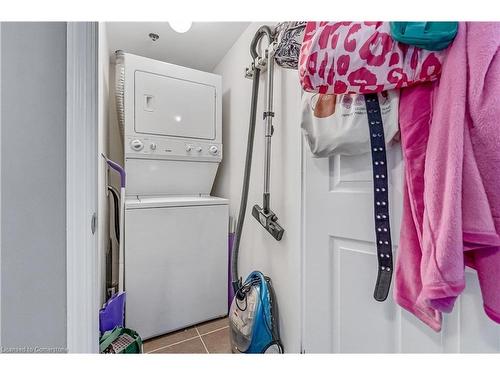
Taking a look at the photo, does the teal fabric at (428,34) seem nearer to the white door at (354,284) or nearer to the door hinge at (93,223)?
the white door at (354,284)

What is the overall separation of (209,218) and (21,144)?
125 cm

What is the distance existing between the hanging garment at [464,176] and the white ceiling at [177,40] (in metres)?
1.55

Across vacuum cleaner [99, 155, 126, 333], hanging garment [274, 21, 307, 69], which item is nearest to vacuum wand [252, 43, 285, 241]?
hanging garment [274, 21, 307, 69]

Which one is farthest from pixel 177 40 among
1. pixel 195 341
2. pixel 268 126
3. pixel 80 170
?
pixel 195 341

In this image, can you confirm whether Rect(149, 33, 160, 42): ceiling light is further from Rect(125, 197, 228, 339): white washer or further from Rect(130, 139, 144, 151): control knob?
Rect(125, 197, 228, 339): white washer

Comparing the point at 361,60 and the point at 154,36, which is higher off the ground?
the point at 154,36

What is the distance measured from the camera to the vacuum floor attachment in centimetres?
126

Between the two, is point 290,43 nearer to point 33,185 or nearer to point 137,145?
point 33,185

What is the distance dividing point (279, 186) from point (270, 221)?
214mm

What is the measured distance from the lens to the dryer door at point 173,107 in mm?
1694

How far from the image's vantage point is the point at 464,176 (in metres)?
0.54

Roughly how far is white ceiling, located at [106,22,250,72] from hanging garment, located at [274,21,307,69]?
0.87 metres

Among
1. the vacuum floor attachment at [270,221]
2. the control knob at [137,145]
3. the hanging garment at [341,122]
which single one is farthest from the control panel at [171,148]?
the hanging garment at [341,122]
